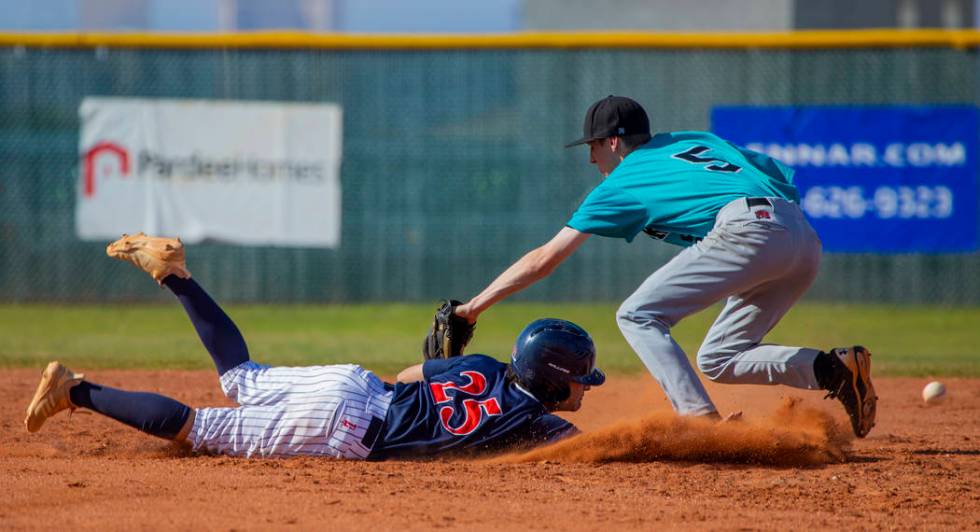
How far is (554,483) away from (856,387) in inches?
54.8

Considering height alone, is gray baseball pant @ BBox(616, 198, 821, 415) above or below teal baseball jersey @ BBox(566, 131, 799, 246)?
below

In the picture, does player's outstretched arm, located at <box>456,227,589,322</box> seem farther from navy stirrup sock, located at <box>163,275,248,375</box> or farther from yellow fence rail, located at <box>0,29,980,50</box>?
yellow fence rail, located at <box>0,29,980,50</box>

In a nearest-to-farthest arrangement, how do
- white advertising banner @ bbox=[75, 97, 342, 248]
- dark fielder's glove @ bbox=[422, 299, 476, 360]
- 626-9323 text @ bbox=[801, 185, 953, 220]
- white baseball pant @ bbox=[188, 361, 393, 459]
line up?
white baseball pant @ bbox=[188, 361, 393, 459] < dark fielder's glove @ bbox=[422, 299, 476, 360] < 626-9323 text @ bbox=[801, 185, 953, 220] < white advertising banner @ bbox=[75, 97, 342, 248]

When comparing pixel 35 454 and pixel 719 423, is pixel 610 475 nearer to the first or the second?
pixel 719 423

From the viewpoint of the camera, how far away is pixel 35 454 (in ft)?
15.1

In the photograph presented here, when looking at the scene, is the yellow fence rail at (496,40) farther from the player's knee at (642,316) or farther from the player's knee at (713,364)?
the player's knee at (642,316)

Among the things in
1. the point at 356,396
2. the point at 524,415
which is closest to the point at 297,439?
the point at 356,396

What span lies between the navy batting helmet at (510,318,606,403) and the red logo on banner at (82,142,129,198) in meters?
9.04

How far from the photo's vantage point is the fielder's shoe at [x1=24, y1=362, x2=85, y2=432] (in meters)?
4.21

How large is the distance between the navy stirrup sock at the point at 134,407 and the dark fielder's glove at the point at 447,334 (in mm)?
1178

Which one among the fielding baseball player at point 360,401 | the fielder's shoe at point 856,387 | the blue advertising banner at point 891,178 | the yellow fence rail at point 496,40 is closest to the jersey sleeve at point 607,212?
the fielding baseball player at point 360,401

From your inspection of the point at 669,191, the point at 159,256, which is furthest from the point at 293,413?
the point at 669,191

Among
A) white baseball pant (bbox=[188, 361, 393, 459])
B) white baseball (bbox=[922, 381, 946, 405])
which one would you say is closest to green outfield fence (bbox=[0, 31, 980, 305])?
white baseball (bbox=[922, 381, 946, 405])

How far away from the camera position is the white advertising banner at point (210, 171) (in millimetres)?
12414
